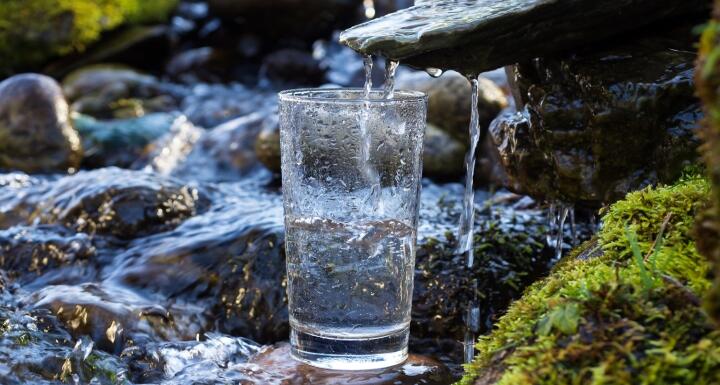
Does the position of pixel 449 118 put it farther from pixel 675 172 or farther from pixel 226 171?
pixel 675 172

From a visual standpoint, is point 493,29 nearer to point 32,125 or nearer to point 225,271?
point 225,271

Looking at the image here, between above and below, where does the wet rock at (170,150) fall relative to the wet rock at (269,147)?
below

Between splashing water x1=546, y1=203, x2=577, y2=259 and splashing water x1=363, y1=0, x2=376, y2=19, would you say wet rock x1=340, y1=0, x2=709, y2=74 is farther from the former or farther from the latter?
splashing water x1=363, y1=0, x2=376, y2=19

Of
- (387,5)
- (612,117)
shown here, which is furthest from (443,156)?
(387,5)

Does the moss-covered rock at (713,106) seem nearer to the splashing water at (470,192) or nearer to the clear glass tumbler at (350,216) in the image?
the clear glass tumbler at (350,216)

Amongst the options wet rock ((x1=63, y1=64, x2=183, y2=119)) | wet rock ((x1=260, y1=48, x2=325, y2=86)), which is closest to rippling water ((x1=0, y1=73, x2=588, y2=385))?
wet rock ((x1=63, y1=64, x2=183, y2=119))

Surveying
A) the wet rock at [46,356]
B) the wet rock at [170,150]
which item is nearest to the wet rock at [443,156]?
the wet rock at [170,150]
